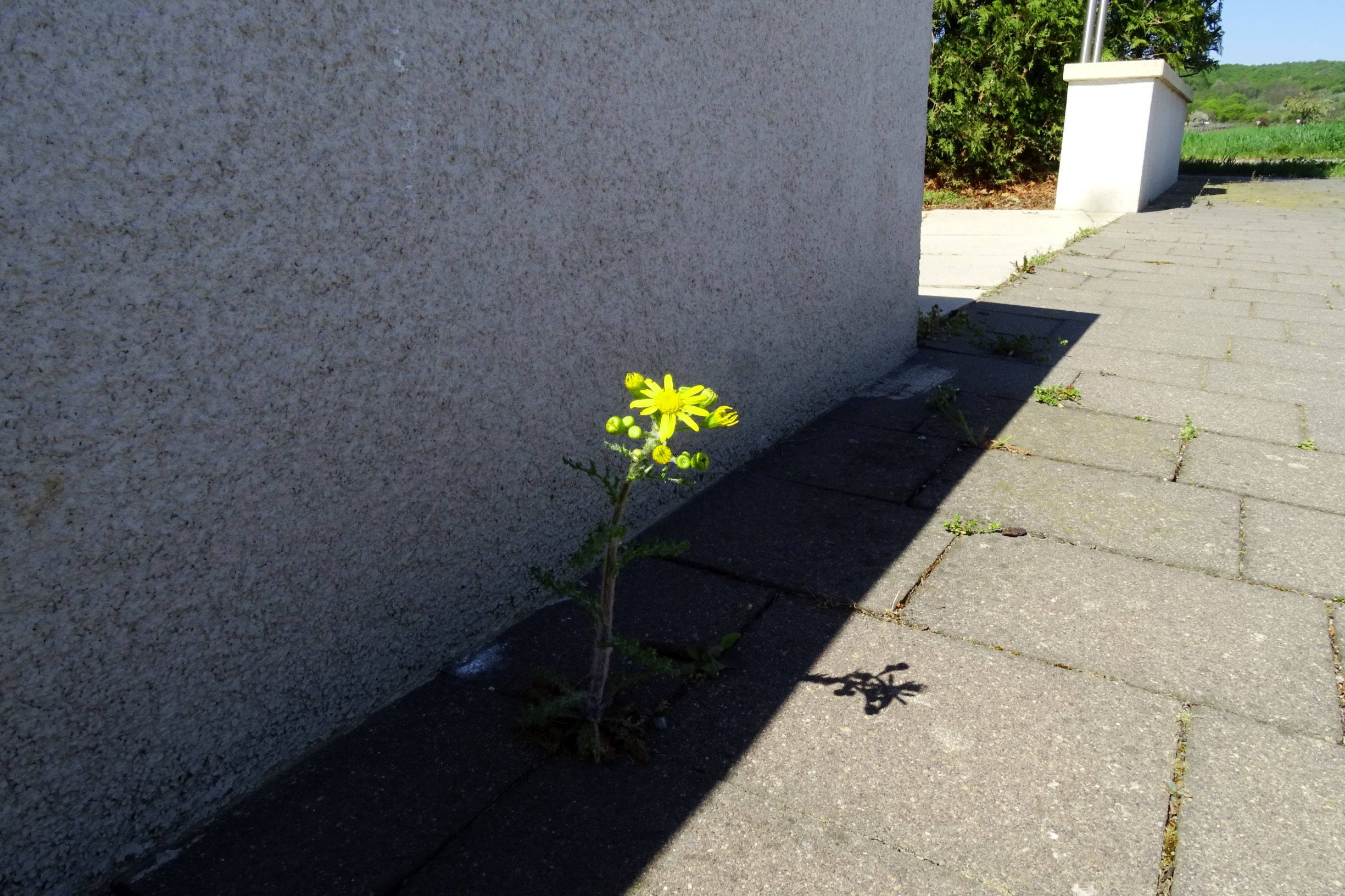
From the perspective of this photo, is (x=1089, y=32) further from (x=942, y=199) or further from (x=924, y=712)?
(x=924, y=712)

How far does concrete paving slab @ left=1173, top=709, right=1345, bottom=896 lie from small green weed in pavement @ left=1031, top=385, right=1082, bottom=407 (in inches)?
83.0

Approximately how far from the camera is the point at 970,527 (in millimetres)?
2629

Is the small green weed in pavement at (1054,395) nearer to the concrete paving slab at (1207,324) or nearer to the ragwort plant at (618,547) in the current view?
the concrete paving slab at (1207,324)

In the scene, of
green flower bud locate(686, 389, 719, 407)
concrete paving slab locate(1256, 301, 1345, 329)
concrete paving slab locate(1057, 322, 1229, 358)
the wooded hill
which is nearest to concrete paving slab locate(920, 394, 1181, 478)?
concrete paving slab locate(1057, 322, 1229, 358)

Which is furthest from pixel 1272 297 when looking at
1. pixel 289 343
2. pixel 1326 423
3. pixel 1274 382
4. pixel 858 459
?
pixel 289 343

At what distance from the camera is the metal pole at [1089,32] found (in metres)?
10.1

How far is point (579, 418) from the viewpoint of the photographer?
2.24 meters

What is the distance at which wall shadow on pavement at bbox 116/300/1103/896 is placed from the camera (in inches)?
57.6

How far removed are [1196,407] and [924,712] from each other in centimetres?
254

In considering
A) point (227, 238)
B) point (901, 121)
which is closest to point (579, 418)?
point (227, 238)

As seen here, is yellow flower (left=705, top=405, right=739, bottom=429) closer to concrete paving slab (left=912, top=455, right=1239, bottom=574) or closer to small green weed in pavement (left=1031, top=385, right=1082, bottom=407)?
concrete paving slab (left=912, top=455, right=1239, bottom=574)

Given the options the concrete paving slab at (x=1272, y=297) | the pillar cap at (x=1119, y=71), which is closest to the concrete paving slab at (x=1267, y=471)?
the concrete paving slab at (x=1272, y=297)

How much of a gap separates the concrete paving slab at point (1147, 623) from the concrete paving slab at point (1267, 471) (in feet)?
2.39

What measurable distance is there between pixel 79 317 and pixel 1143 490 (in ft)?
→ 9.25
